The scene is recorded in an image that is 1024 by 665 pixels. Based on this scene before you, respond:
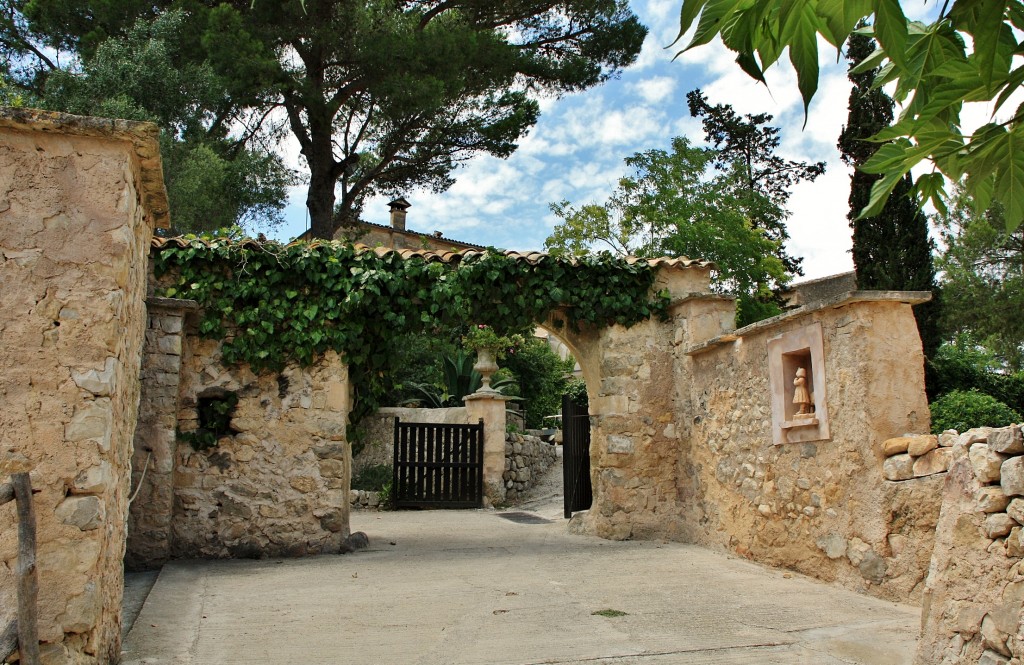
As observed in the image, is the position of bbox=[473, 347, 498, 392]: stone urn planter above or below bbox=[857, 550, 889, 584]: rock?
above

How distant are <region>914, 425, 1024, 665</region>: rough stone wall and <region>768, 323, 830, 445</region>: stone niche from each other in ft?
7.83

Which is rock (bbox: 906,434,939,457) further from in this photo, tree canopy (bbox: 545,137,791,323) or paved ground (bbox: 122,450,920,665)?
tree canopy (bbox: 545,137,791,323)

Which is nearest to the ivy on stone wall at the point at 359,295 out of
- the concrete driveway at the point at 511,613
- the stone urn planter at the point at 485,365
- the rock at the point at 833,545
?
the concrete driveway at the point at 511,613

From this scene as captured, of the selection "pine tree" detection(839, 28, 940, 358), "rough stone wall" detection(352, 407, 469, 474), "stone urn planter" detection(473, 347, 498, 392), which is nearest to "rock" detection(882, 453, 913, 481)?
"pine tree" detection(839, 28, 940, 358)

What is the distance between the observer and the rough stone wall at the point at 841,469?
4.93 m

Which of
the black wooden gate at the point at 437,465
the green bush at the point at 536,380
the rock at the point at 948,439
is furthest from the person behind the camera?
the green bush at the point at 536,380

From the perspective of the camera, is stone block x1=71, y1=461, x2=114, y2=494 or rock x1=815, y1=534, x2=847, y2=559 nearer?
stone block x1=71, y1=461, x2=114, y2=494

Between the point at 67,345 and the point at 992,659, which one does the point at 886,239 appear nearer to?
the point at 992,659

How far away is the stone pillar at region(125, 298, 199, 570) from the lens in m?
6.40

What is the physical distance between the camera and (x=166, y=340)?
677 cm

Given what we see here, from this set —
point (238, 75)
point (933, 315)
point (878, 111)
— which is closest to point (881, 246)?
point (933, 315)

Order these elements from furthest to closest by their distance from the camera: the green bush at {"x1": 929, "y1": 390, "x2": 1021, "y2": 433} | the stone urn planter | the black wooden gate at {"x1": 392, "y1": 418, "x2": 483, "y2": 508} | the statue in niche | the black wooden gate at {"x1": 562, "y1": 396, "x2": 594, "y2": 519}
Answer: the stone urn planter
the black wooden gate at {"x1": 392, "y1": 418, "x2": 483, "y2": 508}
the black wooden gate at {"x1": 562, "y1": 396, "x2": 594, "y2": 519}
the green bush at {"x1": 929, "y1": 390, "x2": 1021, "y2": 433}
the statue in niche

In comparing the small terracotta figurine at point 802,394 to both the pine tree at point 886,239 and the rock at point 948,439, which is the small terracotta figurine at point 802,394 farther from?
the pine tree at point 886,239

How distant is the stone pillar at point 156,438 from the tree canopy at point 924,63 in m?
6.09
